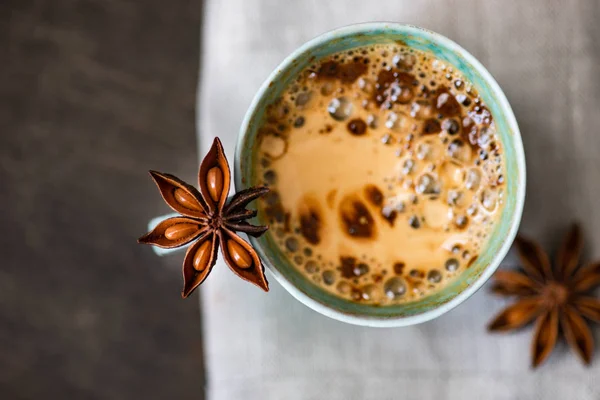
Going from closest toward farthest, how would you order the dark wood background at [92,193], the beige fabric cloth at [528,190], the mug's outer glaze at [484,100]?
the mug's outer glaze at [484,100] → the beige fabric cloth at [528,190] → the dark wood background at [92,193]

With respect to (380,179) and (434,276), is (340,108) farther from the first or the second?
(434,276)

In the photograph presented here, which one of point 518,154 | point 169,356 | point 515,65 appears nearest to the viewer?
point 518,154

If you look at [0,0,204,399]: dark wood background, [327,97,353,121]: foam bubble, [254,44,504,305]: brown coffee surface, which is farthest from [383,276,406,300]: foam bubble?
[0,0,204,399]: dark wood background

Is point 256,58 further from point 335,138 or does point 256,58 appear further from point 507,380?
point 507,380

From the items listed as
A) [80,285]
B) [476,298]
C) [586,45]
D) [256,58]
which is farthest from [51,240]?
[586,45]

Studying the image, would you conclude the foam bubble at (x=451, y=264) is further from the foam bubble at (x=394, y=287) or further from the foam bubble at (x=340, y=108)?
the foam bubble at (x=340, y=108)

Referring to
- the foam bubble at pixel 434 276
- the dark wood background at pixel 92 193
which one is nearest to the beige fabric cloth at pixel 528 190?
the foam bubble at pixel 434 276
